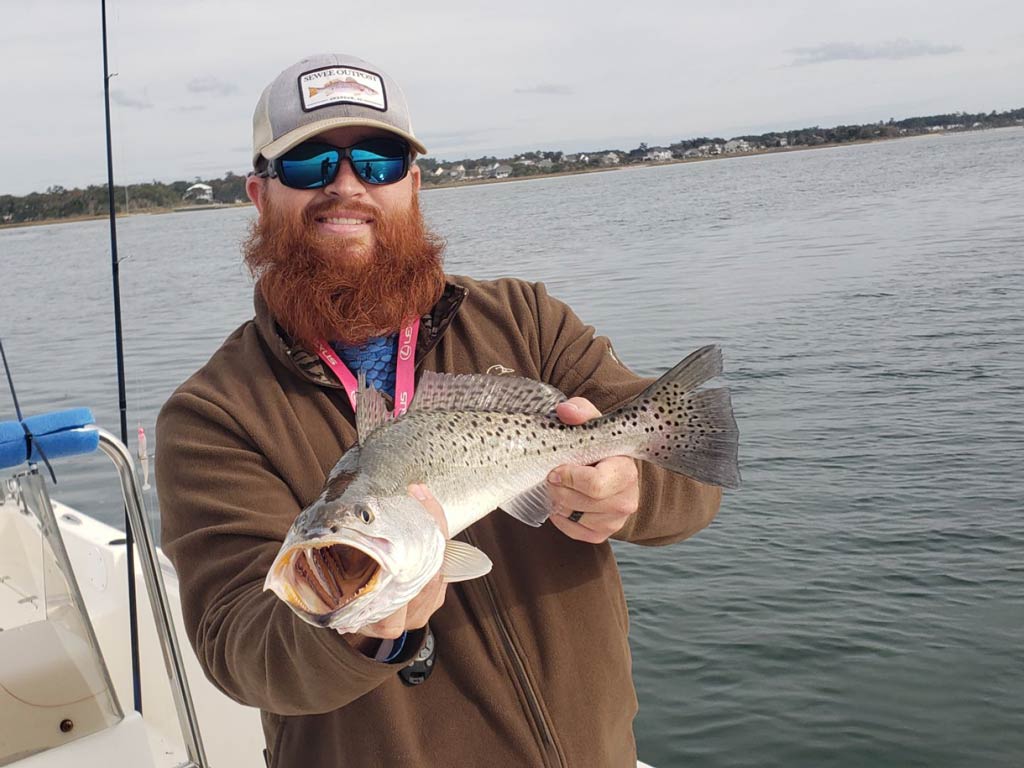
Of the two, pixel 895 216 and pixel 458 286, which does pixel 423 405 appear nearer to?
pixel 458 286

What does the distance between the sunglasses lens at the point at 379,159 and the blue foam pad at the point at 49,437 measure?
4.25 ft

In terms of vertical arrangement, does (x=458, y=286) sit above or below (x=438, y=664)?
above

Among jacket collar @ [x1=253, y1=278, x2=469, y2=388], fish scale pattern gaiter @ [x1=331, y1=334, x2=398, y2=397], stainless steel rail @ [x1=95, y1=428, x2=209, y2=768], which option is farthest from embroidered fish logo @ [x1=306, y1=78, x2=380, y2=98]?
stainless steel rail @ [x1=95, y1=428, x2=209, y2=768]

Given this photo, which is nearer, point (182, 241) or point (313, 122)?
point (313, 122)

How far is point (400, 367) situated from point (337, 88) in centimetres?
87

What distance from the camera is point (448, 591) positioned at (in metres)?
2.85

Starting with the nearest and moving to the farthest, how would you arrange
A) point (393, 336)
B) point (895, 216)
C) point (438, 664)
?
point (438, 664) < point (393, 336) < point (895, 216)

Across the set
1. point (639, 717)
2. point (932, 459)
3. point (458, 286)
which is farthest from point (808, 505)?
point (458, 286)

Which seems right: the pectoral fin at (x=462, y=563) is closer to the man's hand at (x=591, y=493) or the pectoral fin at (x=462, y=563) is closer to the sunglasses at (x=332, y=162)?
the man's hand at (x=591, y=493)

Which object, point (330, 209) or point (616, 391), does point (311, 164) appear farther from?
point (616, 391)

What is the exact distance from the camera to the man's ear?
3.35 m

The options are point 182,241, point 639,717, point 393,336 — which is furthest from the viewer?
point 182,241

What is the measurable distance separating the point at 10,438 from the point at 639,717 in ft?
18.5

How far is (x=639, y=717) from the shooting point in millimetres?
7625
